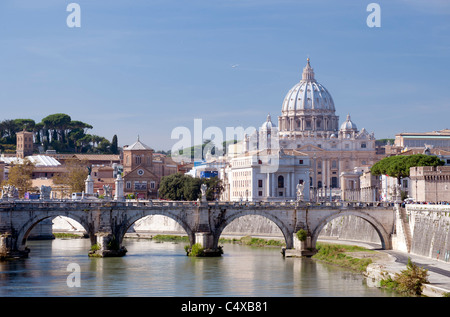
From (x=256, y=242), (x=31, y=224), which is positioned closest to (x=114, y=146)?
(x=256, y=242)

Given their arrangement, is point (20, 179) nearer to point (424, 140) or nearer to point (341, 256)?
point (341, 256)

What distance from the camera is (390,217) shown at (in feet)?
190

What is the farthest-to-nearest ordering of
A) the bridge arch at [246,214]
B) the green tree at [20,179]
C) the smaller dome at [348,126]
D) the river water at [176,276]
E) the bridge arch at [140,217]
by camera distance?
the smaller dome at [348,126] → the green tree at [20,179] → the bridge arch at [246,214] → the bridge arch at [140,217] → the river water at [176,276]

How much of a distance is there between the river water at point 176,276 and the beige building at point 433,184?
13444mm

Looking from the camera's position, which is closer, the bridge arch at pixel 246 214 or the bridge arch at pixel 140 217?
the bridge arch at pixel 140 217

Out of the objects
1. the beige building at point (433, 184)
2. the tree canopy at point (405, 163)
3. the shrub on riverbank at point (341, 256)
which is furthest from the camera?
the tree canopy at point (405, 163)

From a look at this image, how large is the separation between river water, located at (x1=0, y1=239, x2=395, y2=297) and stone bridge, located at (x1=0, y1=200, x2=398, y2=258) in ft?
4.61

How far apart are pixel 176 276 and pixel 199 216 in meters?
10.5

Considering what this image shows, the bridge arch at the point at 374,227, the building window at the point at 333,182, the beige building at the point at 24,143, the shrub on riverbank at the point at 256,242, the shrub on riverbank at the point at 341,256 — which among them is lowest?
the shrub on riverbank at the point at 341,256

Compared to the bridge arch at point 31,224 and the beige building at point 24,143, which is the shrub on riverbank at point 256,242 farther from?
the beige building at point 24,143

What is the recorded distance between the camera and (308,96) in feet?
574

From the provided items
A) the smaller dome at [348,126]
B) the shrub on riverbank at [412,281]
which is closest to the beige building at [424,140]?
the smaller dome at [348,126]

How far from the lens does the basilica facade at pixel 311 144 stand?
374 ft

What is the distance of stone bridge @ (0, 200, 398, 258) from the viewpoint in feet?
184
